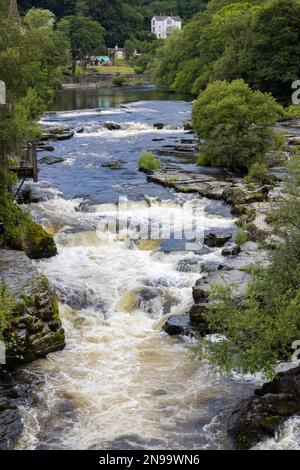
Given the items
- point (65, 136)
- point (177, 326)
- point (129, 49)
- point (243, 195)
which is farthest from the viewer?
point (129, 49)

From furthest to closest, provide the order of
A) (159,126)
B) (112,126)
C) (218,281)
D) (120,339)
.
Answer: (159,126)
(112,126)
(218,281)
(120,339)

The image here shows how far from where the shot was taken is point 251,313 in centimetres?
1384

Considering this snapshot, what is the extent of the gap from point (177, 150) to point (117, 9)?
127m

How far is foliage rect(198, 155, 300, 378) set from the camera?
13.6 metres

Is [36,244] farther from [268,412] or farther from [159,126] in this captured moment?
[159,126]

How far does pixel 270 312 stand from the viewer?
48.0 ft

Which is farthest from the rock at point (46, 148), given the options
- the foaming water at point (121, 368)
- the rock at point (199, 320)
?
the rock at point (199, 320)

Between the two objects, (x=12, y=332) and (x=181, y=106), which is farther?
(x=181, y=106)

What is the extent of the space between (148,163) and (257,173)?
7.83m

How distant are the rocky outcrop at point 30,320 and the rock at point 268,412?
21.7 ft

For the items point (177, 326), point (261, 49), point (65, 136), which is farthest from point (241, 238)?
point (261, 49)

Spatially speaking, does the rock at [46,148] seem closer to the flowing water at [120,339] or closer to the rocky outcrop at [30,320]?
the flowing water at [120,339]
